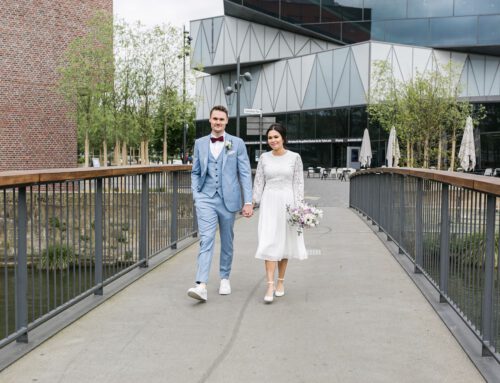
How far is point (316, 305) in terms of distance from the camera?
5434 mm

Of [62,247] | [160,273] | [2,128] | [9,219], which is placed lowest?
[160,273]

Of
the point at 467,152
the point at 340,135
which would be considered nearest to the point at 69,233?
the point at 467,152

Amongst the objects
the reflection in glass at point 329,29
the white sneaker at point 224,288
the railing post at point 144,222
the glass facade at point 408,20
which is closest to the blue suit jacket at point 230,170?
the white sneaker at point 224,288

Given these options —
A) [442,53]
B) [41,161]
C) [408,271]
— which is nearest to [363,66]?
[442,53]

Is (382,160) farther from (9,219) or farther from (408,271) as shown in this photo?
(9,219)

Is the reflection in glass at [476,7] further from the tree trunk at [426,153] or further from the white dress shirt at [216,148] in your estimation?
the white dress shirt at [216,148]

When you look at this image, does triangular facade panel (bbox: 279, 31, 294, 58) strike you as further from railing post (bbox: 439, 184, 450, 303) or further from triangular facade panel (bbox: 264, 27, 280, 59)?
railing post (bbox: 439, 184, 450, 303)

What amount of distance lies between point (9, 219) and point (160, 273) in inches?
123

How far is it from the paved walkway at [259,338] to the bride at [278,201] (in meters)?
0.42

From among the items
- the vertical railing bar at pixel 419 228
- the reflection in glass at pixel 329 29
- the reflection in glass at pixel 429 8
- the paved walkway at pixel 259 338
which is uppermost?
the reflection in glass at pixel 429 8

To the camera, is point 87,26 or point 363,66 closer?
point 87,26

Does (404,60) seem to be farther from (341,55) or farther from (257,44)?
(257,44)

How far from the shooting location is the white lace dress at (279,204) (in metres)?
5.71

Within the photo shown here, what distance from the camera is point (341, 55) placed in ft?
139
